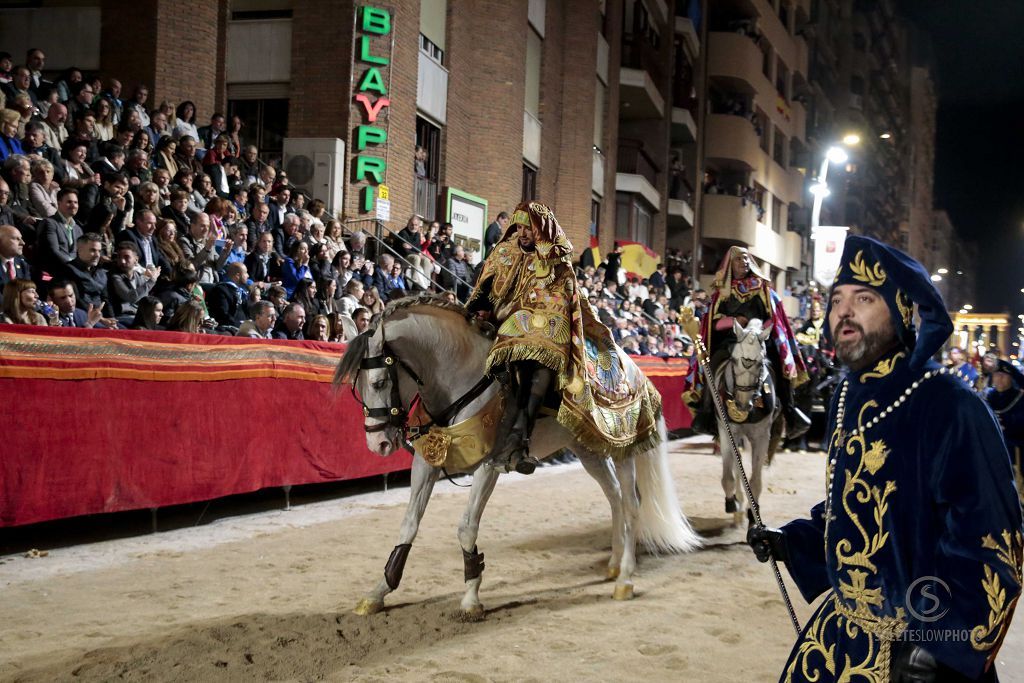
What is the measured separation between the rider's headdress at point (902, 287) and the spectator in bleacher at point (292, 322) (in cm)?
855

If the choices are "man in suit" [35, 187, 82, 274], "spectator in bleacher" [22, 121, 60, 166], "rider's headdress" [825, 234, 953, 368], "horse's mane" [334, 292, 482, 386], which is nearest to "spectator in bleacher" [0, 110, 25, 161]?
"spectator in bleacher" [22, 121, 60, 166]

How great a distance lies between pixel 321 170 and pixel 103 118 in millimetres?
6191

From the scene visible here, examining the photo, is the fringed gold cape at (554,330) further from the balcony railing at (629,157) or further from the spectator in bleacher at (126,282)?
the balcony railing at (629,157)

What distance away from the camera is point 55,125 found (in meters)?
11.0

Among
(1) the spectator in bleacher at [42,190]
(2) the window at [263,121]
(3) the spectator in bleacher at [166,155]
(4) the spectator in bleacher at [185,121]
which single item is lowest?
(1) the spectator in bleacher at [42,190]

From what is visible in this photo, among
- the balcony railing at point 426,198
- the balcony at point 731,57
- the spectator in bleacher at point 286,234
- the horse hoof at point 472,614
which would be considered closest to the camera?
the horse hoof at point 472,614

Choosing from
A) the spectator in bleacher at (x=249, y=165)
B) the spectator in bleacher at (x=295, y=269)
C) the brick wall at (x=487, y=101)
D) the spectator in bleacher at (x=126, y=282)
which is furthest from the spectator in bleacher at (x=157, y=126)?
the brick wall at (x=487, y=101)

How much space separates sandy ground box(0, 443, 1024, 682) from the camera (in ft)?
15.0

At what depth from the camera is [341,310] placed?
40.2 ft

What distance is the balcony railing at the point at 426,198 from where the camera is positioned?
66.9 ft

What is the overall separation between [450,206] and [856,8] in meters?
64.9

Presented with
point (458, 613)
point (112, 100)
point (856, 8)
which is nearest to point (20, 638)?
point (458, 613)

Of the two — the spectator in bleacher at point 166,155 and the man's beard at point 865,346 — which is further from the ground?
the spectator in bleacher at point 166,155

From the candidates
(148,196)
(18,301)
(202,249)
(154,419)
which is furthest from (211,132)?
(154,419)
